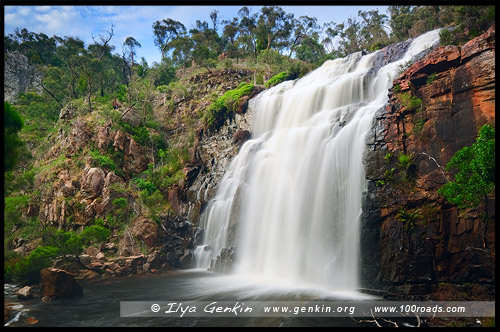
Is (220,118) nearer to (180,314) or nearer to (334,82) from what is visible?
(334,82)

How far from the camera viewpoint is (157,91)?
4112cm

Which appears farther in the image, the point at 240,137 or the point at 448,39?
the point at 240,137

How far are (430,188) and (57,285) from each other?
16.9m

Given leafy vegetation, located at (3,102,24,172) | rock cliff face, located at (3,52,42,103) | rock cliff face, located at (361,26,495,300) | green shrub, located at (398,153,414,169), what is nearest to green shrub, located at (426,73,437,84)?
rock cliff face, located at (361,26,495,300)

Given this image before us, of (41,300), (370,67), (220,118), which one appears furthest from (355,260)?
(220,118)

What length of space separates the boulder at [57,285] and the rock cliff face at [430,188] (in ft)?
43.6

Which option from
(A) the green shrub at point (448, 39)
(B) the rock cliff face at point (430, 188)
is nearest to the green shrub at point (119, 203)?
(B) the rock cliff face at point (430, 188)

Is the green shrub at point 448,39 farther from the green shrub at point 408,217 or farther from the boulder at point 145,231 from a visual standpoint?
the boulder at point 145,231

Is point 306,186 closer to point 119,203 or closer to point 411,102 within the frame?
point 411,102

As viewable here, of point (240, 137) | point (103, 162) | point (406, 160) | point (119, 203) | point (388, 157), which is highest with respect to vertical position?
point (240, 137)

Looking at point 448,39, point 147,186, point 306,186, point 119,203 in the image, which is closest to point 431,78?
point 448,39

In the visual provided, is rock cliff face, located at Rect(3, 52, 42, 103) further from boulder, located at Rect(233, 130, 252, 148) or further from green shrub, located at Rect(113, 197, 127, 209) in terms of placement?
boulder, located at Rect(233, 130, 252, 148)

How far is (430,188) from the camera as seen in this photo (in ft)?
42.6

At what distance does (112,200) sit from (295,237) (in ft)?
52.5
